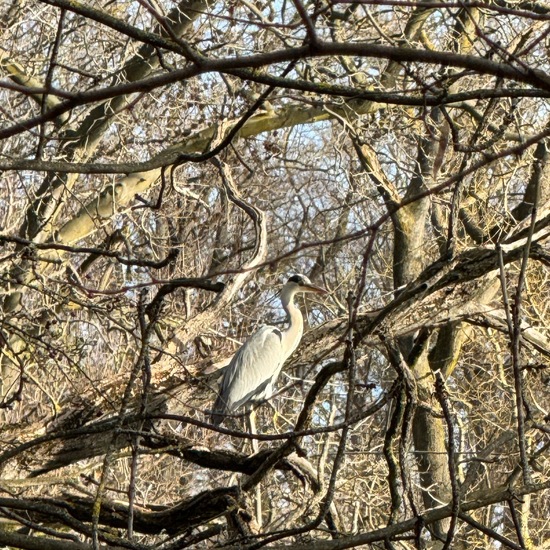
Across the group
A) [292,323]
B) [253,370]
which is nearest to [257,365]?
[253,370]

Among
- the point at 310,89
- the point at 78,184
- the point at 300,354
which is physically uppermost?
the point at 78,184

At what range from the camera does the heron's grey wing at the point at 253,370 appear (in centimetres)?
775

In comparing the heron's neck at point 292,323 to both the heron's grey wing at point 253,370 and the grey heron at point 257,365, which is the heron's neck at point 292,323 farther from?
the heron's grey wing at point 253,370

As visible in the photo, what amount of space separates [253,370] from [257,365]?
5 cm

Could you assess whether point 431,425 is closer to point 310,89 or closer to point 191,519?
point 191,519

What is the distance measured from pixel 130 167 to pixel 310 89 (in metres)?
0.56

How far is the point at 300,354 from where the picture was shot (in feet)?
19.7

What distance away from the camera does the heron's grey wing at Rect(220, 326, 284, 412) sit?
25.4 feet

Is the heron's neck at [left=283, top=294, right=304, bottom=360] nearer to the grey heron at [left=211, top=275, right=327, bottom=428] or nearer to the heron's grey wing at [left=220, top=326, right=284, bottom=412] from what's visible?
the grey heron at [left=211, top=275, right=327, bottom=428]

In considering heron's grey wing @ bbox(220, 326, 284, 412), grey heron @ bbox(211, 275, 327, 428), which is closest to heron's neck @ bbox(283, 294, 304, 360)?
grey heron @ bbox(211, 275, 327, 428)

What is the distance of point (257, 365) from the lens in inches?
308

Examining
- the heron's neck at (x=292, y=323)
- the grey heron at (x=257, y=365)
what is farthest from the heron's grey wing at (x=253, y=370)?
the heron's neck at (x=292, y=323)

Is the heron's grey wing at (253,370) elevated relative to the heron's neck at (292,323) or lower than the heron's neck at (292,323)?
lower

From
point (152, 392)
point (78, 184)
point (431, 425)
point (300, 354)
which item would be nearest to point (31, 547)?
point (152, 392)
